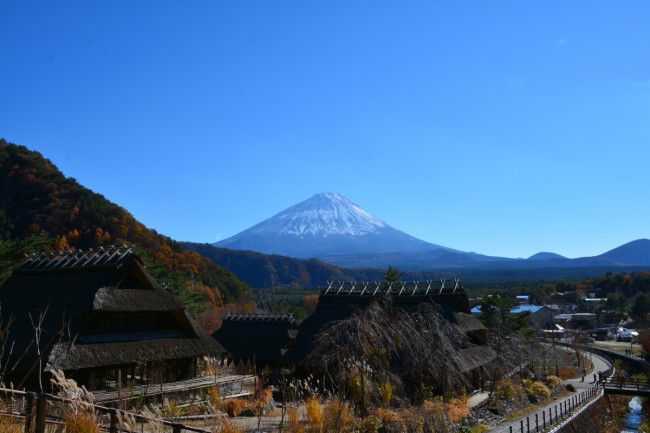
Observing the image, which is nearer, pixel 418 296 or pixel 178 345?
pixel 178 345

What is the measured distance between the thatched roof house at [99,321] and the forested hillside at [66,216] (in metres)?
20.6

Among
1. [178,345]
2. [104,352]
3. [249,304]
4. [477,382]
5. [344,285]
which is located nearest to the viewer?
[104,352]

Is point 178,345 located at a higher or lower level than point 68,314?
lower

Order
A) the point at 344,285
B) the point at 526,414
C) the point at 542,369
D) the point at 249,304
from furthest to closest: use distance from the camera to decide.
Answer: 1. the point at 249,304
2. the point at 542,369
3. the point at 344,285
4. the point at 526,414

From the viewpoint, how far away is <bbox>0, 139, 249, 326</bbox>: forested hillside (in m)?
47.8

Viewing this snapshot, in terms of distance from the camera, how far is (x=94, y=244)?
160 ft

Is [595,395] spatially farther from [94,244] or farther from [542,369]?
[94,244]

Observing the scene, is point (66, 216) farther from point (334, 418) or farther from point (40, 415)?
point (40, 415)

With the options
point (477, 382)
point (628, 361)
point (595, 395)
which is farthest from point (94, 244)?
point (628, 361)

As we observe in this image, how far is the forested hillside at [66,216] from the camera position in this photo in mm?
47844

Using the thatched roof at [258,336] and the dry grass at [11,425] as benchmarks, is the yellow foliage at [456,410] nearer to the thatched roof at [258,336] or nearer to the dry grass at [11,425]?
the dry grass at [11,425]

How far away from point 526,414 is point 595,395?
9.72 meters

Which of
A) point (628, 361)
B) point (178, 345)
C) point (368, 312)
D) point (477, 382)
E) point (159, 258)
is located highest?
point (159, 258)

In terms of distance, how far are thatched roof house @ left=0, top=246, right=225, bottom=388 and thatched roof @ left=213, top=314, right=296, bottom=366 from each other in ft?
39.7
